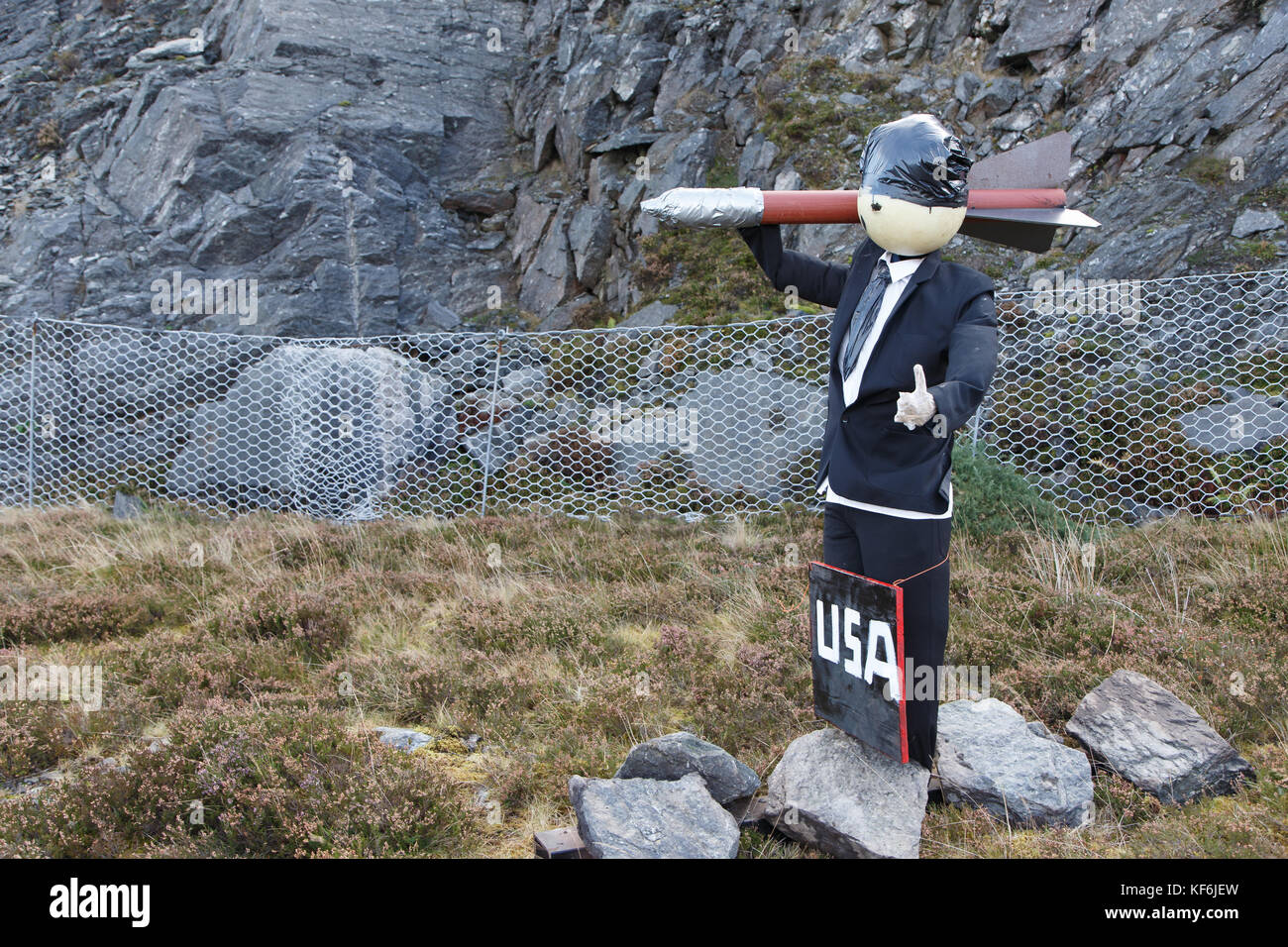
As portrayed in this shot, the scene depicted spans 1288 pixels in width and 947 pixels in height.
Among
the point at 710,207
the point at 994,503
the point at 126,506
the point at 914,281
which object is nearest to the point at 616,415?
the point at 994,503

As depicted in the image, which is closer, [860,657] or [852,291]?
[860,657]

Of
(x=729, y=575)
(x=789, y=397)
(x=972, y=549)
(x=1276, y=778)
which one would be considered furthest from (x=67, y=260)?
(x=1276, y=778)

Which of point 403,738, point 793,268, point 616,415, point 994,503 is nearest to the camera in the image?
point 793,268

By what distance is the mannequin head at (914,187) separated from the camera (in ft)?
10.1

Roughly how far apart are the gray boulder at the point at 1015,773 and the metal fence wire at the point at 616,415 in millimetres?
3294

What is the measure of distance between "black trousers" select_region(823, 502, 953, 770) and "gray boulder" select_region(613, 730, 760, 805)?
638 mm

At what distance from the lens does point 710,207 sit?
133 inches

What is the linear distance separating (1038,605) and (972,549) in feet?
3.22

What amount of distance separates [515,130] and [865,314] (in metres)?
11.6

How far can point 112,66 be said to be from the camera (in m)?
13.9

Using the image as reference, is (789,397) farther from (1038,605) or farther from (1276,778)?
(1276,778)

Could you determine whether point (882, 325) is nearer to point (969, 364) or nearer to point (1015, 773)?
point (969, 364)

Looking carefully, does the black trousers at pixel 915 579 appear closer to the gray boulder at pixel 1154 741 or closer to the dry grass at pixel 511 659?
the dry grass at pixel 511 659

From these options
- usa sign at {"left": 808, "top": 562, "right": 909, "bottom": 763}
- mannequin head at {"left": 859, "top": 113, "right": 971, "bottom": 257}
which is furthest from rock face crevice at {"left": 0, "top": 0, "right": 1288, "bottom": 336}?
usa sign at {"left": 808, "top": 562, "right": 909, "bottom": 763}
